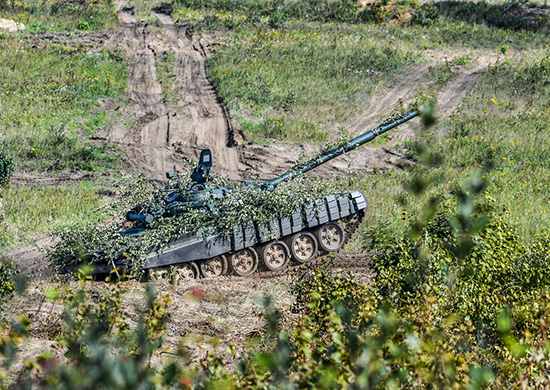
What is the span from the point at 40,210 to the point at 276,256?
633cm

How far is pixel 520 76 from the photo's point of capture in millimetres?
22078

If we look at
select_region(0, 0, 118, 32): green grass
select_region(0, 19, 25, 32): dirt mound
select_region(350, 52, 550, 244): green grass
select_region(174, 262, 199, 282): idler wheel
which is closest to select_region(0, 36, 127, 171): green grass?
select_region(0, 19, 25, 32): dirt mound

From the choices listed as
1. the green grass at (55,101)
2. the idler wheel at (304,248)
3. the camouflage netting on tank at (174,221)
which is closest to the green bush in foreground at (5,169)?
the green grass at (55,101)

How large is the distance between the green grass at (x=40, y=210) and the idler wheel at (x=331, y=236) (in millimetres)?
5007

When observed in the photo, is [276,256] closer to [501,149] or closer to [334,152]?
[334,152]

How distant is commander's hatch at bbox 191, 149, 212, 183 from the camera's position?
10664 millimetres

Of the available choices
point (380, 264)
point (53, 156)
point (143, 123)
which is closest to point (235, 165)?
point (143, 123)

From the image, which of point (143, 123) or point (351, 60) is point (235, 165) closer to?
point (143, 123)

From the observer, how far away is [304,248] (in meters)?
11.4

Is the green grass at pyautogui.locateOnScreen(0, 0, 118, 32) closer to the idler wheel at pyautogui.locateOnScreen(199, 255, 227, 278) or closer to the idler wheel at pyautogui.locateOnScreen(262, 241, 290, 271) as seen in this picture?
the idler wheel at pyautogui.locateOnScreen(199, 255, 227, 278)

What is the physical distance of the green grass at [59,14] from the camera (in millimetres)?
26234

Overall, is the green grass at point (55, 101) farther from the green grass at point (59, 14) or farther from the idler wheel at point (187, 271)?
the idler wheel at point (187, 271)

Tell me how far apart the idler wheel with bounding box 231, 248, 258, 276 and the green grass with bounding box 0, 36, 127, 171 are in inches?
320

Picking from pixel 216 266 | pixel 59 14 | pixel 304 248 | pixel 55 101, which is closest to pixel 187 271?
pixel 216 266
